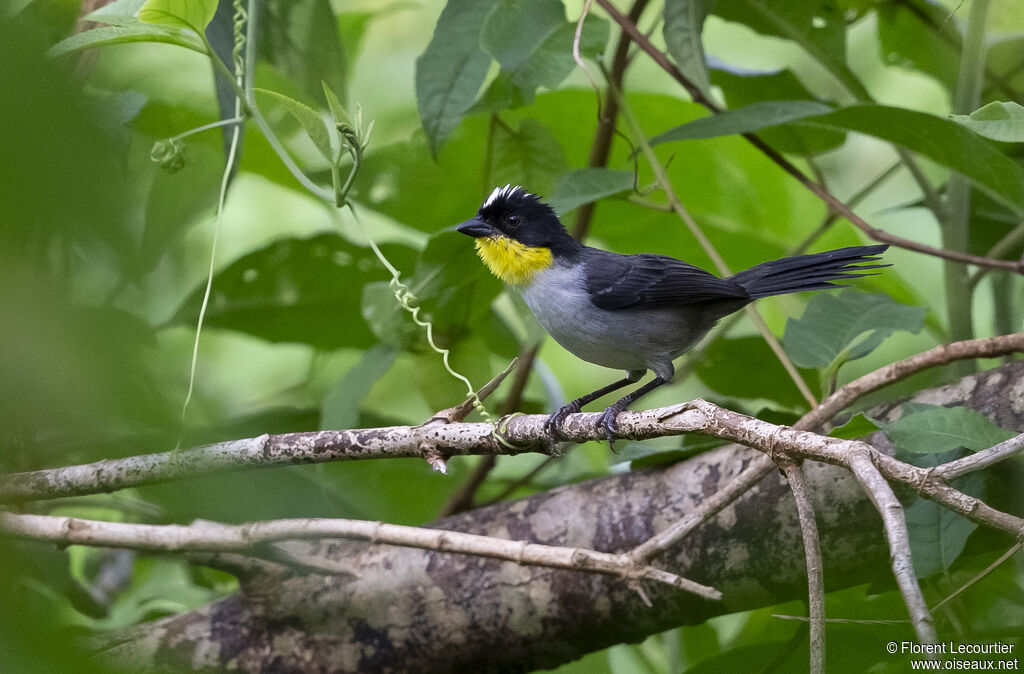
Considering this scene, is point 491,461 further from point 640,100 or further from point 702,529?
point 640,100

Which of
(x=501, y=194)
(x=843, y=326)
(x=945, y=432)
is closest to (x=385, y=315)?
(x=501, y=194)

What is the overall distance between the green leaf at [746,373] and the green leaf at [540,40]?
3.76 ft

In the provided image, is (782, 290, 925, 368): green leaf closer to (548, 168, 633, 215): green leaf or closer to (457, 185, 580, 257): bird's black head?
(548, 168, 633, 215): green leaf

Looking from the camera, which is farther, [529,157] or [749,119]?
[529,157]

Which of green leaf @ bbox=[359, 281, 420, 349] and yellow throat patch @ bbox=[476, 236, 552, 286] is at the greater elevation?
yellow throat patch @ bbox=[476, 236, 552, 286]

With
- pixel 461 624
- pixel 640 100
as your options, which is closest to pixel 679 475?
pixel 461 624

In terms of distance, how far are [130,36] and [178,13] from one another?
0.12 metres

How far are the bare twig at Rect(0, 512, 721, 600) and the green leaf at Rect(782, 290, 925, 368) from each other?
0.89 m

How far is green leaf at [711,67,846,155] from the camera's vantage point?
317 cm

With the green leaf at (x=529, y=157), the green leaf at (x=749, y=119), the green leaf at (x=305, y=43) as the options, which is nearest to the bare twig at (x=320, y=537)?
the green leaf at (x=749, y=119)

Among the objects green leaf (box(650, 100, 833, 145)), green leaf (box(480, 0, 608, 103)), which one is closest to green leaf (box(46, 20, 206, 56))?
green leaf (box(480, 0, 608, 103))

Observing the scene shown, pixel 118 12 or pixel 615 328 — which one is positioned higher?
pixel 118 12

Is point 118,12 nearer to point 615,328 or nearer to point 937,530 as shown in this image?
point 615,328

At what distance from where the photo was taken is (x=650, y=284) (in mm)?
2863
